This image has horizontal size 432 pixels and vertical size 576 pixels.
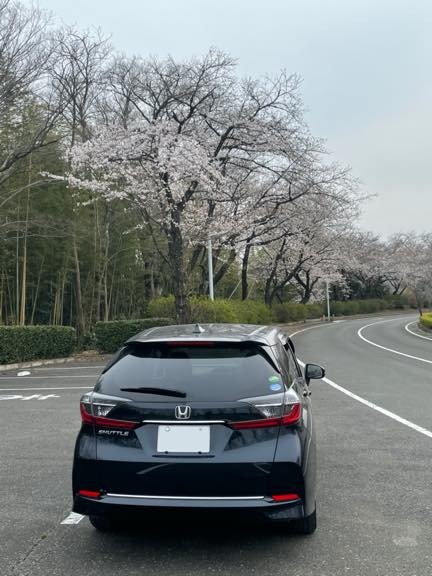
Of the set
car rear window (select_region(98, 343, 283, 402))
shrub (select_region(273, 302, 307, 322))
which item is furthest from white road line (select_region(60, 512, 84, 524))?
shrub (select_region(273, 302, 307, 322))

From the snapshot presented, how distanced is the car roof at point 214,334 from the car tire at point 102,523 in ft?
3.75

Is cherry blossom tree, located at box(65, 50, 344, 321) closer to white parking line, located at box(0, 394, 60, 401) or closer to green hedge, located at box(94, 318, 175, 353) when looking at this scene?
green hedge, located at box(94, 318, 175, 353)

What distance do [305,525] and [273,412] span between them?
0.89m

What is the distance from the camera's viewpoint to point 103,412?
321 centimetres

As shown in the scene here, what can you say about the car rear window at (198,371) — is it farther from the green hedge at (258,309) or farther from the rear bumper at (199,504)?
the green hedge at (258,309)

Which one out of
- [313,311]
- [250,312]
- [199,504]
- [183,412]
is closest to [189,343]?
[183,412]

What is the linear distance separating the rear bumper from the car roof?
0.95 metres

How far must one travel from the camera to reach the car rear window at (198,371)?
322 centimetres

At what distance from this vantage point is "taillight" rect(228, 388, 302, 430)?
3080mm

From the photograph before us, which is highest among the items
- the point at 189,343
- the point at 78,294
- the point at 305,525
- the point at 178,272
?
the point at 178,272

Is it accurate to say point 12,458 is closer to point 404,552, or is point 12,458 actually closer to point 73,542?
point 73,542

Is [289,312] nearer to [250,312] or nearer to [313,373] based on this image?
[250,312]

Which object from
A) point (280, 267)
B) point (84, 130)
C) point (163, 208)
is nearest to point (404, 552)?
point (163, 208)

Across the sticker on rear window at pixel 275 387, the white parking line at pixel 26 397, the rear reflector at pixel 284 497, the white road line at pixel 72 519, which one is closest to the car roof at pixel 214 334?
the sticker on rear window at pixel 275 387
